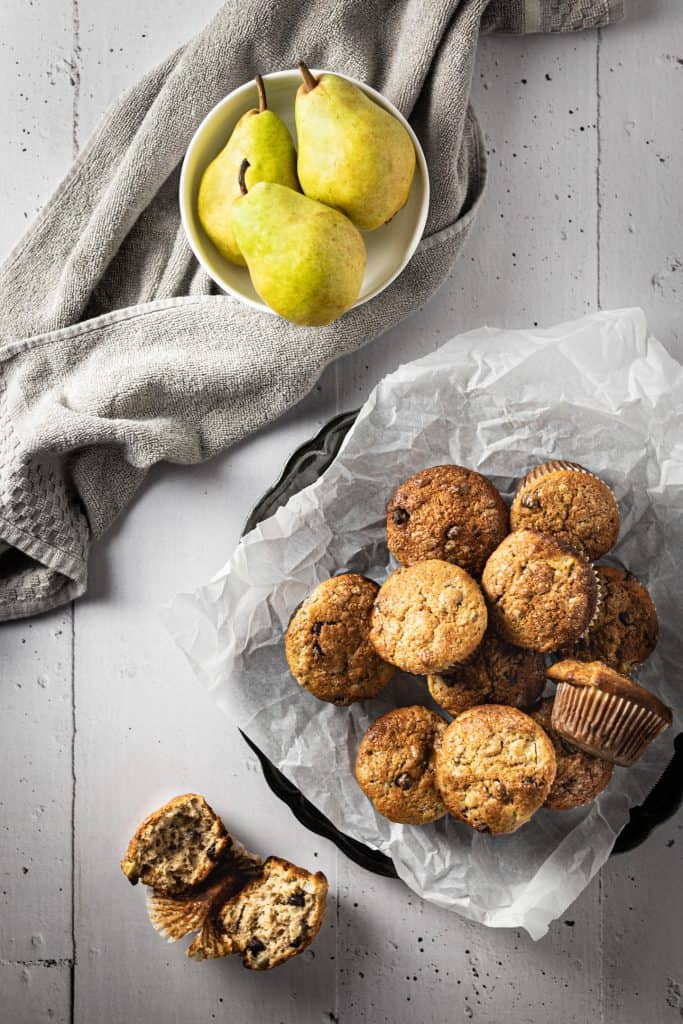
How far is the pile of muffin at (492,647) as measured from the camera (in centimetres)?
134

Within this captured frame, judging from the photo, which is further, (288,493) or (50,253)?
(50,253)

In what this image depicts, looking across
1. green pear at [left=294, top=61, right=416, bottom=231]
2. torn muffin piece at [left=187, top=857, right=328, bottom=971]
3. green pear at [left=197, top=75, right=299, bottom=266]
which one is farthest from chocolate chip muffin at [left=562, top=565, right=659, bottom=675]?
green pear at [left=197, top=75, right=299, bottom=266]

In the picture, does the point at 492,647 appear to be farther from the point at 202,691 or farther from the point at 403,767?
the point at 202,691

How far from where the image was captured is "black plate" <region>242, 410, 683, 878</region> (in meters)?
1.45

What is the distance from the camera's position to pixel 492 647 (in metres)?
1.46

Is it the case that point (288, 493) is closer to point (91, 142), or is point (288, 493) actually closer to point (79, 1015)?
point (91, 142)

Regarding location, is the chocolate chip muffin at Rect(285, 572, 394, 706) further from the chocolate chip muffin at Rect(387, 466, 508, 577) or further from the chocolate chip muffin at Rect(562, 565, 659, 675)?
the chocolate chip muffin at Rect(562, 565, 659, 675)

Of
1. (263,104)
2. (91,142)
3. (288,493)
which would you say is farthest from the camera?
(91,142)

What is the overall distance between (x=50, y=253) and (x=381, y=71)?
67 centimetres

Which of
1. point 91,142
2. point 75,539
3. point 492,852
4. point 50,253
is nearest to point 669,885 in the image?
point 492,852

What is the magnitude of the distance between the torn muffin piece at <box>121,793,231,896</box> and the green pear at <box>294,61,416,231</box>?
3.36ft

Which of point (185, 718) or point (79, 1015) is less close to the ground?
point (185, 718)

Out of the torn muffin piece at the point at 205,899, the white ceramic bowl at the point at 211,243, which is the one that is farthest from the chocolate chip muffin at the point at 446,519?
the torn muffin piece at the point at 205,899

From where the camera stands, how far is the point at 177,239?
64.2 inches
